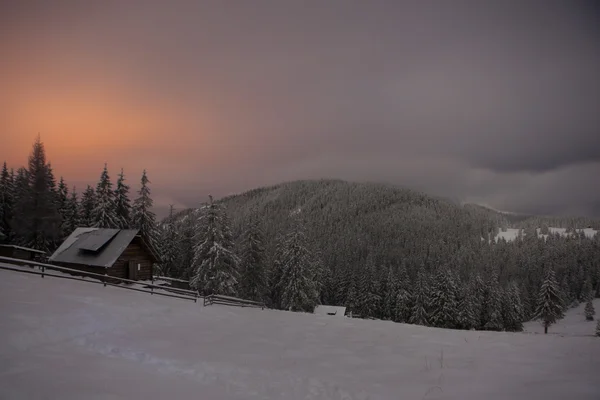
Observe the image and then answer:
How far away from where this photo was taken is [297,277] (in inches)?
1673

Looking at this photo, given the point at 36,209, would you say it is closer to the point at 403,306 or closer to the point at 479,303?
the point at 403,306

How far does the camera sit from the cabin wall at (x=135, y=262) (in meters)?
30.7

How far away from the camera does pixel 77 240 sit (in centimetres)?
3241

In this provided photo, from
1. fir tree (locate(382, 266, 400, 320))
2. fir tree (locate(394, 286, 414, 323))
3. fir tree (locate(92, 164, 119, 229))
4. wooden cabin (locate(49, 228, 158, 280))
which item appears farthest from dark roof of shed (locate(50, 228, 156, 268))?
fir tree (locate(382, 266, 400, 320))

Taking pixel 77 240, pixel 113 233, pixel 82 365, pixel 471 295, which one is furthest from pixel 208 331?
pixel 471 295

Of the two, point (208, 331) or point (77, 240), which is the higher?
point (77, 240)

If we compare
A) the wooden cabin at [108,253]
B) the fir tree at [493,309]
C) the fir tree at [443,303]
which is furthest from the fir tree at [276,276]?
the fir tree at [493,309]

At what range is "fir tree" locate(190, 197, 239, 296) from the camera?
36406 millimetres

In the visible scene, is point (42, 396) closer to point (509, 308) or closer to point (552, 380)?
point (552, 380)

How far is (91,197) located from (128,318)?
154ft

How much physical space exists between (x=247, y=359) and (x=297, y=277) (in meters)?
31.6

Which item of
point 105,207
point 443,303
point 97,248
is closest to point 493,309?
point 443,303

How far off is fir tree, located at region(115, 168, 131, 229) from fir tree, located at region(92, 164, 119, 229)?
95cm

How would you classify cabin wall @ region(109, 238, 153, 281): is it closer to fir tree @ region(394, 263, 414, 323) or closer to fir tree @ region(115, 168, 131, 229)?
fir tree @ region(115, 168, 131, 229)
